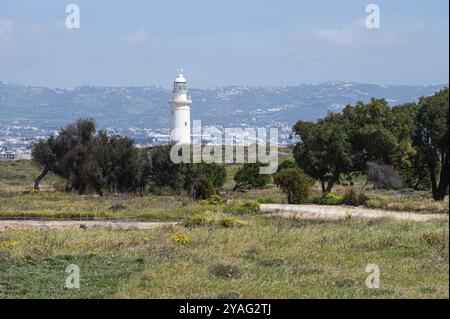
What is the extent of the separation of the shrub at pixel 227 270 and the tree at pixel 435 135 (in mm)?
25900

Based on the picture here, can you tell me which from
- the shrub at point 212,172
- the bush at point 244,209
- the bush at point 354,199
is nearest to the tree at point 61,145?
the shrub at point 212,172

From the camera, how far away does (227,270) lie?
13.7 metres

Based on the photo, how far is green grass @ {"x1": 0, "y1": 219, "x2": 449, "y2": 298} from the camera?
12.2 metres

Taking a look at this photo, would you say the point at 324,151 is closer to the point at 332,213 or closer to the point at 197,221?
the point at 332,213

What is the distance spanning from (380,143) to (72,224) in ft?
Answer: 64.2

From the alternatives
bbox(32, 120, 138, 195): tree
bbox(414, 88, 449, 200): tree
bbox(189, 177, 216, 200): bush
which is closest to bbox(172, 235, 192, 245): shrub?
bbox(189, 177, 216, 200): bush

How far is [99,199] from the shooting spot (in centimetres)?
3897

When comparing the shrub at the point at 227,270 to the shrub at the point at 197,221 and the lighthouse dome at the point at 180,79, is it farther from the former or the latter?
the lighthouse dome at the point at 180,79

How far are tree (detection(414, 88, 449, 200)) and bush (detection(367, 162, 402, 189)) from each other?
1.98 m

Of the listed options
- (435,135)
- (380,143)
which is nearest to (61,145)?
(380,143)

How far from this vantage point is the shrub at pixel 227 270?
44.2 feet

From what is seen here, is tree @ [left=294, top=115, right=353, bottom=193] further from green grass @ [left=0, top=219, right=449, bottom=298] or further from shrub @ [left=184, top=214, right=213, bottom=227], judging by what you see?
green grass @ [left=0, top=219, right=449, bottom=298]
